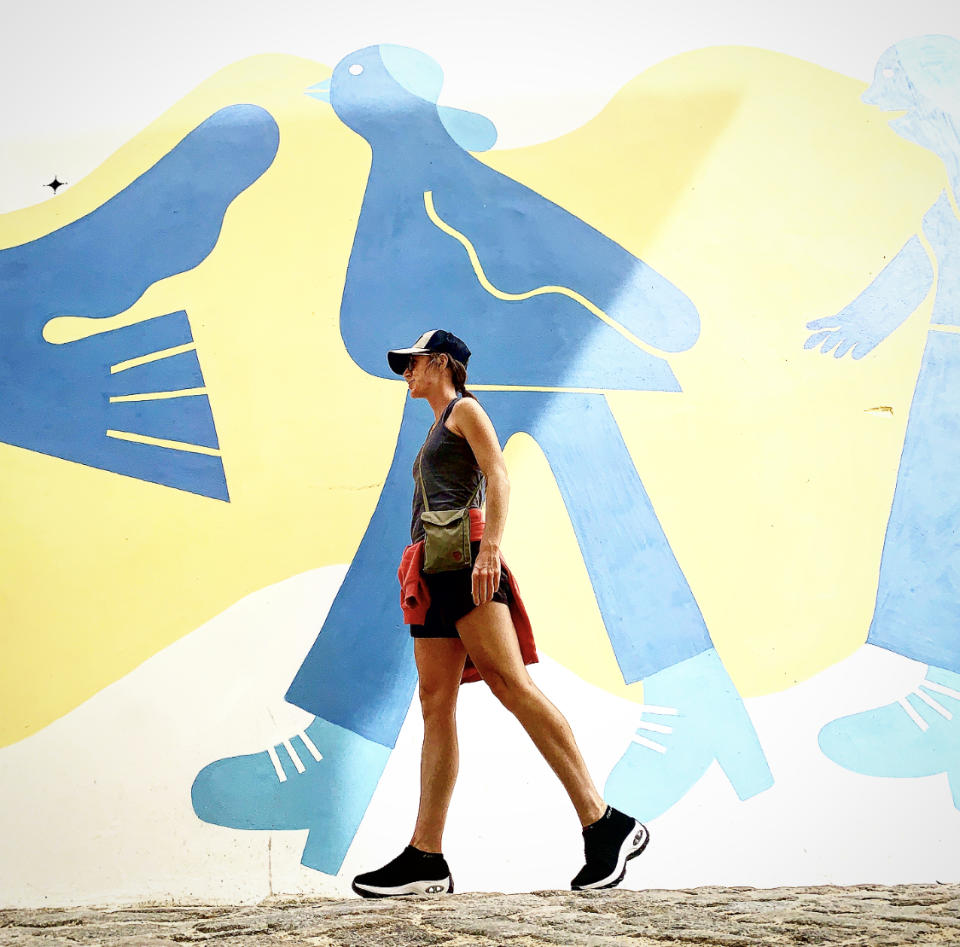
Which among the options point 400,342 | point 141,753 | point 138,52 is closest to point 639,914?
point 141,753

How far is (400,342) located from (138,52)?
150cm

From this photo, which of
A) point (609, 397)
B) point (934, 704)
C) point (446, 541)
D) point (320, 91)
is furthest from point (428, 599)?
Result: point (320, 91)

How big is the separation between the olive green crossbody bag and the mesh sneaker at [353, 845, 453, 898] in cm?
75

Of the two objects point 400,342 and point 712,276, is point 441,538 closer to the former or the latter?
point 400,342

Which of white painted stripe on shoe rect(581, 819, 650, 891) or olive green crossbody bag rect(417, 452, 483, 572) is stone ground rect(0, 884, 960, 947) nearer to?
white painted stripe on shoe rect(581, 819, 650, 891)

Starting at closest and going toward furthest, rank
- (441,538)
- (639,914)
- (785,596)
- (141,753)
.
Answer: (639,914), (441,538), (141,753), (785,596)

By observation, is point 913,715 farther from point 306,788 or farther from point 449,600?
point 306,788

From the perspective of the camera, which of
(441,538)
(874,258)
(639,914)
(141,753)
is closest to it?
(639,914)

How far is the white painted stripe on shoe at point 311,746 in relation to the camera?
3.18m

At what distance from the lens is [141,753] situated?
124 inches

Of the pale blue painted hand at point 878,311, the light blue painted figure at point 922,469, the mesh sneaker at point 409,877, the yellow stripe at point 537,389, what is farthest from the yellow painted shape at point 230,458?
the light blue painted figure at point 922,469

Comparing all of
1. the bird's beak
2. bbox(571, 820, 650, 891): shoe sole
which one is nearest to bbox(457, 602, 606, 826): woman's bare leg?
bbox(571, 820, 650, 891): shoe sole

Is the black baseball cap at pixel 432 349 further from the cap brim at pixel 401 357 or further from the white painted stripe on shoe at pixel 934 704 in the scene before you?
the white painted stripe on shoe at pixel 934 704

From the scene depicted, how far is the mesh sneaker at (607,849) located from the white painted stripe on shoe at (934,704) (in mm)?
1328
